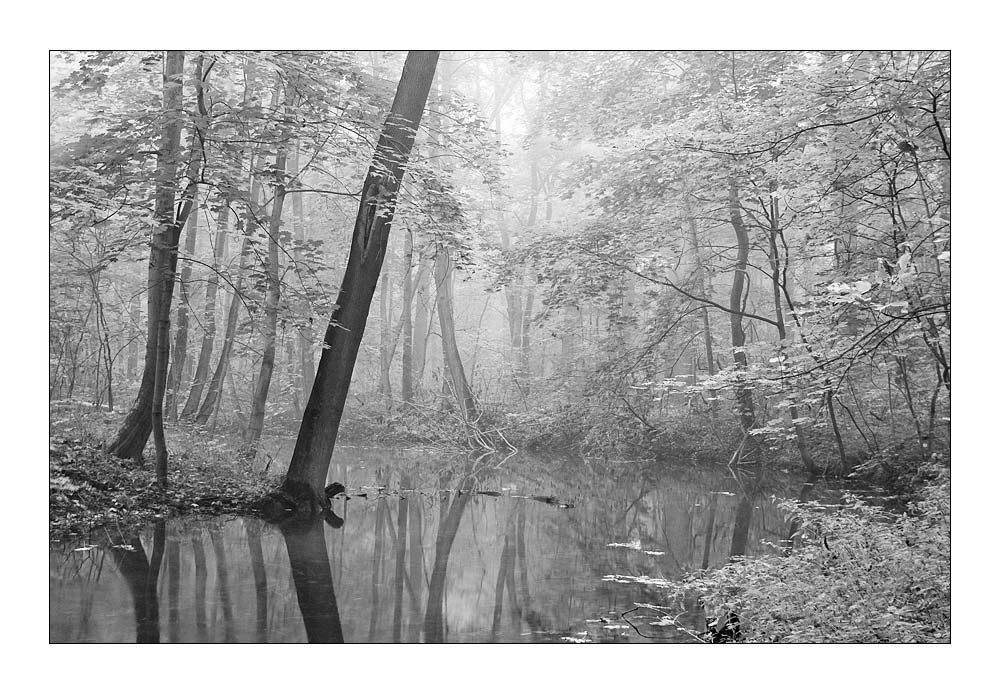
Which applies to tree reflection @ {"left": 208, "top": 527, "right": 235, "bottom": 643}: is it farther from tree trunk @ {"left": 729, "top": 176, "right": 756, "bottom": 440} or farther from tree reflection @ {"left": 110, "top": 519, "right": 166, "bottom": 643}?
tree trunk @ {"left": 729, "top": 176, "right": 756, "bottom": 440}

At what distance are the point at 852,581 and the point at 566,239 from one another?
8.60 feet

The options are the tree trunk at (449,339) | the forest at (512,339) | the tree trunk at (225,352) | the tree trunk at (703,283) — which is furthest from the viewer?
the tree trunk at (449,339)

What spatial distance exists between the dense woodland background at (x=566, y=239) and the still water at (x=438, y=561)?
13.4 inches

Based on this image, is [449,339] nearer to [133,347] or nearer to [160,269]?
[160,269]

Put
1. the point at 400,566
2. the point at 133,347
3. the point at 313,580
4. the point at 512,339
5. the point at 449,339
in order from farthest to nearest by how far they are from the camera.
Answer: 1. the point at 449,339
2. the point at 512,339
3. the point at 133,347
4. the point at 400,566
5. the point at 313,580

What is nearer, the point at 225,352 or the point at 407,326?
the point at 225,352

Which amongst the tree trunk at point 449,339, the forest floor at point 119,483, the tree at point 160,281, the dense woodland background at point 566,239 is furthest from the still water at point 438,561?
the tree trunk at point 449,339

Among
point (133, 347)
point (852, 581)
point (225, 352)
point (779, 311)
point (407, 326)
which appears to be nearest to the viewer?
point (852, 581)

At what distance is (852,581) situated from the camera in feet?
12.8

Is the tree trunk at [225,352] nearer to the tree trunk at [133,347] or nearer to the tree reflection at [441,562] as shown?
the tree trunk at [133,347]

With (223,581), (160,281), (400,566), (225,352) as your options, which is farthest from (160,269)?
(400,566)

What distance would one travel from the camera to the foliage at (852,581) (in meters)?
3.76

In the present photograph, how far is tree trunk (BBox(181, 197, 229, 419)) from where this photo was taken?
4.63 metres
